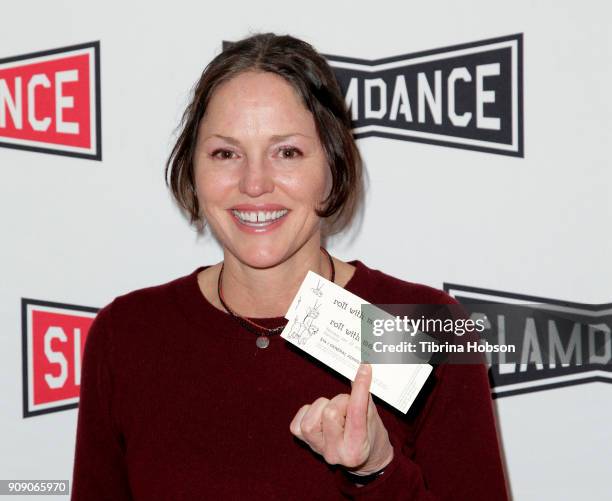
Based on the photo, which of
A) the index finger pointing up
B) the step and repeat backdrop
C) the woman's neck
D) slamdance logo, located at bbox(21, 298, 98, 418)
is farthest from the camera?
slamdance logo, located at bbox(21, 298, 98, 418)

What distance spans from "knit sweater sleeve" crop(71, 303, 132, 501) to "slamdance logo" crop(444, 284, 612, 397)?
0.61 metres

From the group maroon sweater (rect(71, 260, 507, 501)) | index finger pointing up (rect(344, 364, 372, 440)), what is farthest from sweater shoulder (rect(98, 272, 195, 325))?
index finger pointing up (rect(344, 364, 372, 440))

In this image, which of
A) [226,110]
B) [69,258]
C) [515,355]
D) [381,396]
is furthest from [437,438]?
[69,258]

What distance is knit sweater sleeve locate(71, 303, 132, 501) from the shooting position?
1161 millimetres

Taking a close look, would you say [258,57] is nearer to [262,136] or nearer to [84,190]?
[262,136]

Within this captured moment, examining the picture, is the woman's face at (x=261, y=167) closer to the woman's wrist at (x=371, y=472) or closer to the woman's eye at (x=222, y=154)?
the woman's eye at (x=222, y=154)

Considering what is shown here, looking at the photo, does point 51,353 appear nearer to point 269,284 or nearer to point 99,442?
point 99,442

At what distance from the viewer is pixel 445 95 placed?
1.34 m

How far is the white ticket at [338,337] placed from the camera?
885 millimetres

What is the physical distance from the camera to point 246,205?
3.46 ft

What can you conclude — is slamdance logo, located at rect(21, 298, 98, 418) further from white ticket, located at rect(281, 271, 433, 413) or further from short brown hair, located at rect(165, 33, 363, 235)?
white ticket, located at rect(281, 271, 433, 413)

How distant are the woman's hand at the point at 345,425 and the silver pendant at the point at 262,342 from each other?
0.24 m

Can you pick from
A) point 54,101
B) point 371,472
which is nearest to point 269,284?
point 371,472

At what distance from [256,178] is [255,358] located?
261 millimetres
